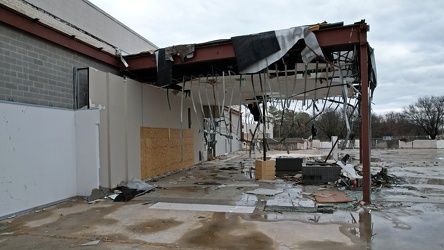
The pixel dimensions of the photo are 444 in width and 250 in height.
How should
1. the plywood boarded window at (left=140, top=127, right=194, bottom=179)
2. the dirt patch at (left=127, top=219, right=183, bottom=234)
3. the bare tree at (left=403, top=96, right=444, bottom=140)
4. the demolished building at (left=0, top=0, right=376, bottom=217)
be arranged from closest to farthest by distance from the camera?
the dirt patch at (left=127, top=219, right=183, bottom=234), the demolished building at (left=0, top=0, right=376, bottom=217), the plywood boarded window at (left=140, top=127, right=194, bottom=179), the bare tree at (left=403, top=96, right=444, bottom=140)

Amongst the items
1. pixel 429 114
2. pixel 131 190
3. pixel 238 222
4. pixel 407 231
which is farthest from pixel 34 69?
pixel 429 114

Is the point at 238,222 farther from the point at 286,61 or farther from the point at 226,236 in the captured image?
the point at 286,61

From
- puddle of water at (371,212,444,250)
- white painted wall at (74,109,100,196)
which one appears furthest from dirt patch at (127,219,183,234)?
puddle of water at (371,212,444,250)

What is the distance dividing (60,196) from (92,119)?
214 centimetres

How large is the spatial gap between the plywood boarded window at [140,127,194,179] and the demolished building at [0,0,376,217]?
76mm

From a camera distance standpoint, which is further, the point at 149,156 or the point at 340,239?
the point at 149,156

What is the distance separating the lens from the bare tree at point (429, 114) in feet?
173

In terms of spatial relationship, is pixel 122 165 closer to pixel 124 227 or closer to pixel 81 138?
pixel 81 138

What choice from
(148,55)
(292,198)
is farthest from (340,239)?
(148,55)

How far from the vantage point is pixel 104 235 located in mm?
5055

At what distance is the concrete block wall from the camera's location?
6.32 metres

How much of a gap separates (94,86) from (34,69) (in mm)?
1593

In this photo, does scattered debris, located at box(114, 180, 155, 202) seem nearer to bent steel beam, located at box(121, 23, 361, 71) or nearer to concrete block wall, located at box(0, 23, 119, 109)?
concrete block wall, located at box(0, 23, 119, 109)

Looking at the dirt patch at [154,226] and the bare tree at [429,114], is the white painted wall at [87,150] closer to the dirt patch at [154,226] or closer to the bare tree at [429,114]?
the dirt patch at [154,226]
